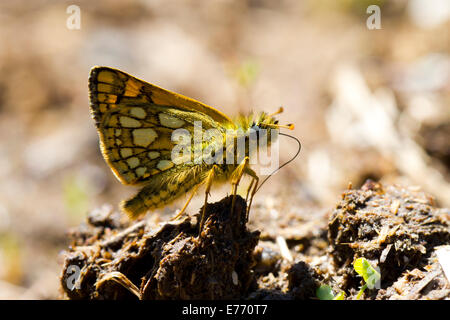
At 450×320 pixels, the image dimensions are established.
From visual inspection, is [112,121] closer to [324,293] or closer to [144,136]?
[144,136]

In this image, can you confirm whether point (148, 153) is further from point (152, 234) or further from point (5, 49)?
point (5, 49)

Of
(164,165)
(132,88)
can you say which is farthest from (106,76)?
(164,165)

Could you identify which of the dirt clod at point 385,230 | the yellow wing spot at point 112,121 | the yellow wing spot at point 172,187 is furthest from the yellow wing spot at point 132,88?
the dirt clod at point 385,230

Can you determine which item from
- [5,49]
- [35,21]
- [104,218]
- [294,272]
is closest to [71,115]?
[5,49]

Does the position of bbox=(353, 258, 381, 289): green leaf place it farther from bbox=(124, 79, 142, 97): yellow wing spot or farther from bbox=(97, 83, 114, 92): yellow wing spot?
bbox=(97, 83, 114, 92): yellow wing spot

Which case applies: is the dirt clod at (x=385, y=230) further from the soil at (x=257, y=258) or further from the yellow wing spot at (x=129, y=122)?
the yellow wing spot at (x=129, y=122)

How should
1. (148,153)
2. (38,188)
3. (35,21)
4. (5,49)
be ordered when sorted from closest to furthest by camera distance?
(148,153)
(38,188)
(5,49)
(35,21)

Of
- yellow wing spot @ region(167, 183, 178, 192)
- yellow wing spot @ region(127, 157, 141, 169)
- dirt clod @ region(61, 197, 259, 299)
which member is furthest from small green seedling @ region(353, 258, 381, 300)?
yellow wing spot @ region(127, 157, 141, 169)
